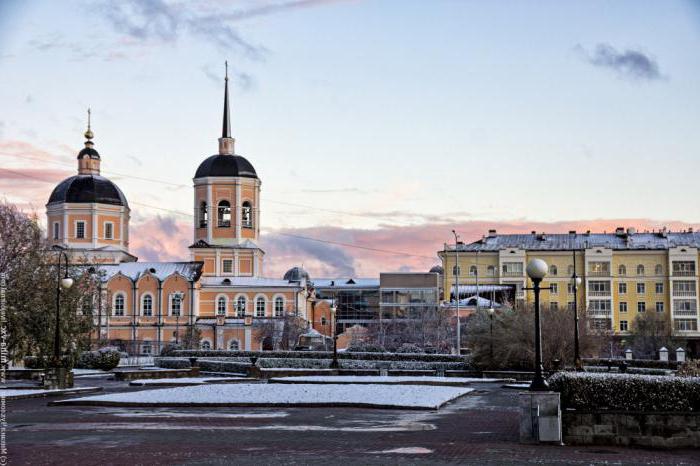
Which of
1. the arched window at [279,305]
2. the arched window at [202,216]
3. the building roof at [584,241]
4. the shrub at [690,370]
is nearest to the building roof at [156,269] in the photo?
the arched window at [202,216]

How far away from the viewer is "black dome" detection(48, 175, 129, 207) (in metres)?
104

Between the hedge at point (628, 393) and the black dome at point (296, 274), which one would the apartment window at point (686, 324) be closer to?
the black dome at point (296, 274)

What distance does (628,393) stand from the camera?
18828mm

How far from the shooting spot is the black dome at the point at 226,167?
105188 mm

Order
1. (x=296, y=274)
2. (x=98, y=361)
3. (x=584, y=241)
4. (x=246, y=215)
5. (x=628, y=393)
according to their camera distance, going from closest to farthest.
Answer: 1. (x=628, y=393)
2. (x=98, y=361)
3. (x=246, y=215)
4. (x=584, y=241)
5. (x=296, y=274)

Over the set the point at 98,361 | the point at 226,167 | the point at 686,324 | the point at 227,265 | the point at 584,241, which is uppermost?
the point at 226,167

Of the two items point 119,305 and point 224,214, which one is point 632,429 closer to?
point 119,305

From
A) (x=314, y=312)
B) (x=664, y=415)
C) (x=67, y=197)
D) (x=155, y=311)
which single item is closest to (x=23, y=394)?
(x=664, y=415)

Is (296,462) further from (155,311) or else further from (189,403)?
(155,311)

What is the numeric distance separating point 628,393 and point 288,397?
1221cm

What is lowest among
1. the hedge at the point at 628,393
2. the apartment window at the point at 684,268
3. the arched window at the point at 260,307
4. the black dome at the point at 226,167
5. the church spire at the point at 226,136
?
the hedge at the point at 628,393

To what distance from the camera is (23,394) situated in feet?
108

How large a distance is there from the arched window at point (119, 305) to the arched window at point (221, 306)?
9714 millimetres

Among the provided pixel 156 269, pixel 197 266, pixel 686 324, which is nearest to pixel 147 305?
pixel 156 269
